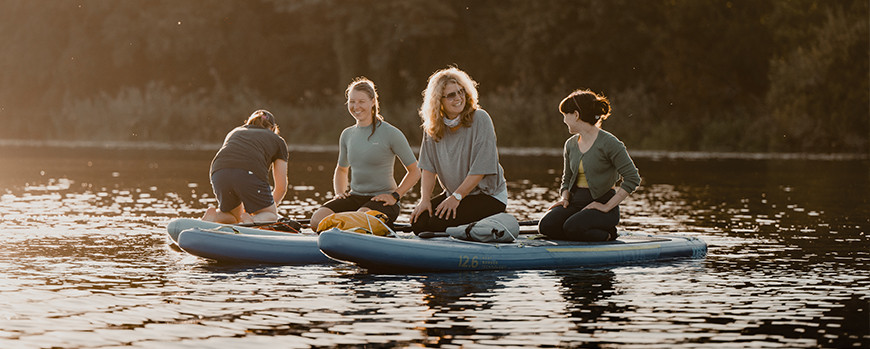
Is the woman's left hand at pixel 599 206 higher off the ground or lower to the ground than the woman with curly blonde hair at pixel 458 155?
lower

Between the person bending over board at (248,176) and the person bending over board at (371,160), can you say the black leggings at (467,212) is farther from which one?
the person bending over board at (248,176)

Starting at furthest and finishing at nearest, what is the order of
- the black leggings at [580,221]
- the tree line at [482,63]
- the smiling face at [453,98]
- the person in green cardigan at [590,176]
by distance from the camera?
1. the tree line at [482,63]
2. the black leggings at [580,221]
3. the person in green cardigan at [590,176]
4. the smiling face at [453,98]

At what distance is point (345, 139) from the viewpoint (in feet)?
37.7

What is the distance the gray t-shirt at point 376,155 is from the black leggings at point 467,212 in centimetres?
84

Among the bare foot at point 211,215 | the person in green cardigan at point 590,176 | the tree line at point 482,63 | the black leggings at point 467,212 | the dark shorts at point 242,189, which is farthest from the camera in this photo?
the tree line at point 482,63

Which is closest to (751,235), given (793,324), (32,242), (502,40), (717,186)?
(793,324)

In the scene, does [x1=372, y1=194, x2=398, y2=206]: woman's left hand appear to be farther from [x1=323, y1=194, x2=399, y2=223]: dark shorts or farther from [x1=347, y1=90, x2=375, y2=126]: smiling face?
[x1=347, y1=90, x2=375, y2=126]: smiling face

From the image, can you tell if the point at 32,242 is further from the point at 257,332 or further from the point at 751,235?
the point at 751,235

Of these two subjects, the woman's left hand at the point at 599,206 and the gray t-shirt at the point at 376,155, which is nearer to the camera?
the woman's left hand at the point at 599,206

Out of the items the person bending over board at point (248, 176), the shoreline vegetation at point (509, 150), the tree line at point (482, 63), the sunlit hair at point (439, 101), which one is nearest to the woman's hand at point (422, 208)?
the sunlit hair at point (439, 101)

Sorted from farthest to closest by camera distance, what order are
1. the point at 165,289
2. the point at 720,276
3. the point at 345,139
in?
the point at 345,139
the point at 720,276
the point at 165,289

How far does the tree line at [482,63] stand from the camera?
35.6m

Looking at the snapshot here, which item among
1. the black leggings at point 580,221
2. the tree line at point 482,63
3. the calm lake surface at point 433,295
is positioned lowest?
the calm lake surface at point 433,295

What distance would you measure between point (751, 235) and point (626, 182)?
3.52 m
